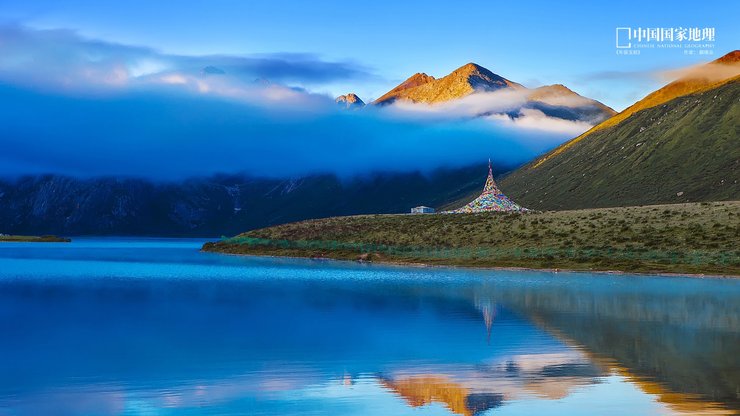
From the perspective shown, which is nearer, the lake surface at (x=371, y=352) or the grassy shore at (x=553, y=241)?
the lake surface at (x=371, y=352)

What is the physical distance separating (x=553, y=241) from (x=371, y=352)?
254ft

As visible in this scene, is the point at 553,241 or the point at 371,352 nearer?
the point at 371,352

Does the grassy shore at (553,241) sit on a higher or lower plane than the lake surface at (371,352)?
higher

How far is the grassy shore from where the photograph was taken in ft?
279

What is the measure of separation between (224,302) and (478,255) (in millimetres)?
55001

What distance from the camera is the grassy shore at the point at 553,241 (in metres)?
85.2

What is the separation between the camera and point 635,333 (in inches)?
1335

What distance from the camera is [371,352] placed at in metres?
29.1

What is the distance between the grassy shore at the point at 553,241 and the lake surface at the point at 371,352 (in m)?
28.8

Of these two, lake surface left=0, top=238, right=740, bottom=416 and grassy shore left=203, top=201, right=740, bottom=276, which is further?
grassy shore left=203, top=201, right=740, bottom=276

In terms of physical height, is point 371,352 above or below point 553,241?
below

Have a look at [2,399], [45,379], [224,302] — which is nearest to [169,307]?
[224,302]

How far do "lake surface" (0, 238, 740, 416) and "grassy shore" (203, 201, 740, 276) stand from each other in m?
28.8

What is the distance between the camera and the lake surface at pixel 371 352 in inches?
819
